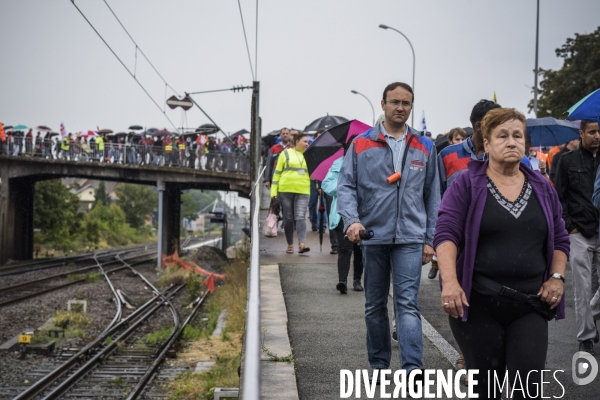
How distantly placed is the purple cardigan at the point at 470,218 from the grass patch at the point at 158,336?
17.0m

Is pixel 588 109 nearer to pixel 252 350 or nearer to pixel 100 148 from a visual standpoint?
pixel 252 350

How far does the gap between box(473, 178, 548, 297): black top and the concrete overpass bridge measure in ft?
141

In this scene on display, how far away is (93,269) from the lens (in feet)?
153

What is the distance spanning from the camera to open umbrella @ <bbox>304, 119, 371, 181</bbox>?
11.3 meters

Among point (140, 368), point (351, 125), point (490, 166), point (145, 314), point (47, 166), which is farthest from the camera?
point (47, 166)

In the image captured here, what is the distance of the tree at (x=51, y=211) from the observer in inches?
2938

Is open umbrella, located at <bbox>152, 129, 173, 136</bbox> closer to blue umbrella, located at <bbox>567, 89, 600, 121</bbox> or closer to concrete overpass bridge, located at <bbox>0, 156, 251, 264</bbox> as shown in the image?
concrete overpass bridge, located at <bbox>0, 156, 251, 264</bbox>

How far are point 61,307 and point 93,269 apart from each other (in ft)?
64.3

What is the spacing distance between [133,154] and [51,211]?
90.1 feet

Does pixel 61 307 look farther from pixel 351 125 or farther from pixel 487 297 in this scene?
pixel 487 297

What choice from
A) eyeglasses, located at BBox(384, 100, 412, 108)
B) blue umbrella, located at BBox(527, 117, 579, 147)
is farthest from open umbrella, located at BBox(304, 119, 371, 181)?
eyeglasses, located at BBox(384, 100, 412, 108)

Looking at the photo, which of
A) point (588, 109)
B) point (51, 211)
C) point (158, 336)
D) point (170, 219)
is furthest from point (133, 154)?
point (588, 109)

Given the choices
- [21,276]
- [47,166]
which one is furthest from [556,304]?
[47,166]

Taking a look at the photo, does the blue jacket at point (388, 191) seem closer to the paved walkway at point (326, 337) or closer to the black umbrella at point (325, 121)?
the paved walkway at point (326, 337)
